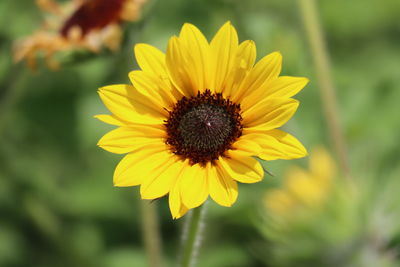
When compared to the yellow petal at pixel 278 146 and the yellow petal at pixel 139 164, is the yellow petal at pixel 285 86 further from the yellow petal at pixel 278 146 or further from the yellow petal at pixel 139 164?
the yellow petal at pixel 139 164

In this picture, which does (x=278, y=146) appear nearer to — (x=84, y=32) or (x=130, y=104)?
(x=130, y=104)

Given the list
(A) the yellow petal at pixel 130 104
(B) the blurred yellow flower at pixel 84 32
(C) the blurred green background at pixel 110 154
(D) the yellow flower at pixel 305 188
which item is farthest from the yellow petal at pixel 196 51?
(D) the yellow flower at pixel 305 188

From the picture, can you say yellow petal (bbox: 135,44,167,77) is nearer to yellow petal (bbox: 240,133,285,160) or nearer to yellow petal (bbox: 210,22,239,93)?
yellow petal (bbox: 210,22,239,93)

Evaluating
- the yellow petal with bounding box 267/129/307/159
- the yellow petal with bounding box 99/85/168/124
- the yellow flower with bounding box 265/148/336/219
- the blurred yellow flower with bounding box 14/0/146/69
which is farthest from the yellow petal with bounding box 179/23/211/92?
the yellow flower with bounding box 265/148/336/219

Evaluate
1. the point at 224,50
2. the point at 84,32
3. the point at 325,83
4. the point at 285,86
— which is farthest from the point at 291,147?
the point at 84,32

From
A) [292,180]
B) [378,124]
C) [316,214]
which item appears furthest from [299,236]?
[378,124]
